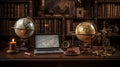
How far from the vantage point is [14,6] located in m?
4.11

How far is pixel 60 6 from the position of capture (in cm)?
429

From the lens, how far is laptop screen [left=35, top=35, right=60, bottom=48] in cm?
254

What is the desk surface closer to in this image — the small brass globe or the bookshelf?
the small brass globe

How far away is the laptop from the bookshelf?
56.6 inches

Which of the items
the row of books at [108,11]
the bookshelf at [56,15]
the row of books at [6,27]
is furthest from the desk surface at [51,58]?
the row of books at [108,11]

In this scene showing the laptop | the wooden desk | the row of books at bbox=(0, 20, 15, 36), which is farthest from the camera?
the row of books at bbox=(0, 20, 15, 36)

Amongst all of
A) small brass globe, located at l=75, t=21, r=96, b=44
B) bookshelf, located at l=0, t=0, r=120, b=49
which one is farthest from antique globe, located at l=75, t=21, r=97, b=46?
bookshelf, located at l=0, t=0, r=120, b=49

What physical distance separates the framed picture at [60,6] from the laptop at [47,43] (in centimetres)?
Result: 170

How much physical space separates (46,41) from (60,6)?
186 cm

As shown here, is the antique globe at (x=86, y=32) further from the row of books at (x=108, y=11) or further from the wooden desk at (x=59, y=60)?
the row of books at (x=108, y=11)

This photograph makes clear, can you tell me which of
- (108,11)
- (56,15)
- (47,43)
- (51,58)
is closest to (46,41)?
(47,43)
